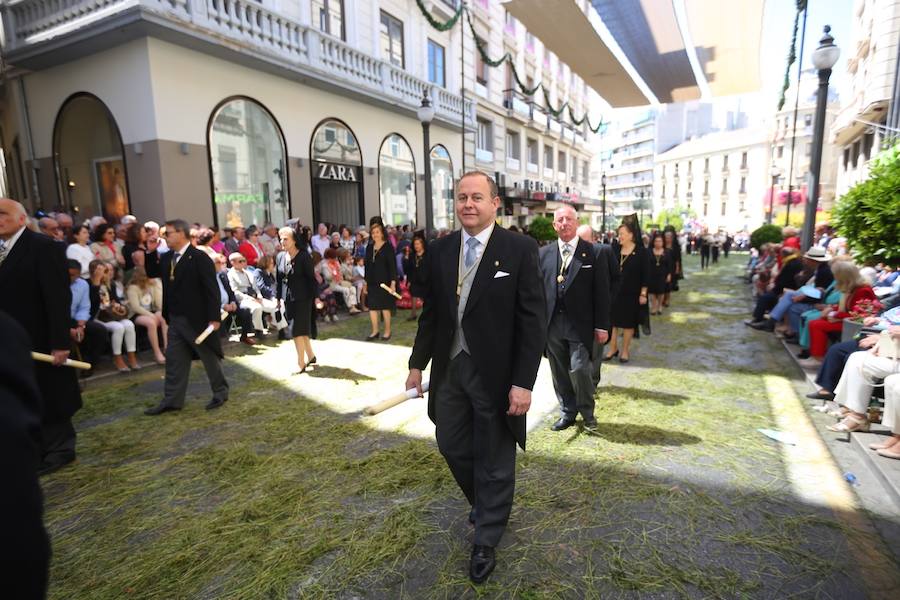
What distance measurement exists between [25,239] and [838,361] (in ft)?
26.3

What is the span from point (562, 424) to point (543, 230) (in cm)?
1547

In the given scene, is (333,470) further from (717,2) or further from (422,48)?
(422,48)

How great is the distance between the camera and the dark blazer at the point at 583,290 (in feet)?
16.4

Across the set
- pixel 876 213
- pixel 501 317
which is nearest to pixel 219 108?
pixel 501 317

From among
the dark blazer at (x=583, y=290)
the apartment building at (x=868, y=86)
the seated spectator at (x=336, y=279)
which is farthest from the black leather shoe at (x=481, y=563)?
the apartment building at (x=868, y=86)

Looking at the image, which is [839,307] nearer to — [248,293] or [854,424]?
[854,424]

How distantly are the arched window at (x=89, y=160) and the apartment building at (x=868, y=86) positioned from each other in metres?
19.6

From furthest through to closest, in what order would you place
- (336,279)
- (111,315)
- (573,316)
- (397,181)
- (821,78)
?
(397,181) < (336,279) < (821,78) < (111,315) < (573,316)

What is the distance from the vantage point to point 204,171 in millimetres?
11883

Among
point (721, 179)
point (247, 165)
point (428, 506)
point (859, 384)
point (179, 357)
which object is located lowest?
point (428, 506)

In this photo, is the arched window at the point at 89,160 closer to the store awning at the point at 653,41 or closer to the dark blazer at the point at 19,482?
the store awning at the point at 653,41

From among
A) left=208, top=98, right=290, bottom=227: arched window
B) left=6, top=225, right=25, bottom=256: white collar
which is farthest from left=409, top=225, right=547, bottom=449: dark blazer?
left=208, top=98, right=290, bottom=227: arched window

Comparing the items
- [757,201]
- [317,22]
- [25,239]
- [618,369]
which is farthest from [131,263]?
[757,201]

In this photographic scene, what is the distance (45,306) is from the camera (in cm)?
420
